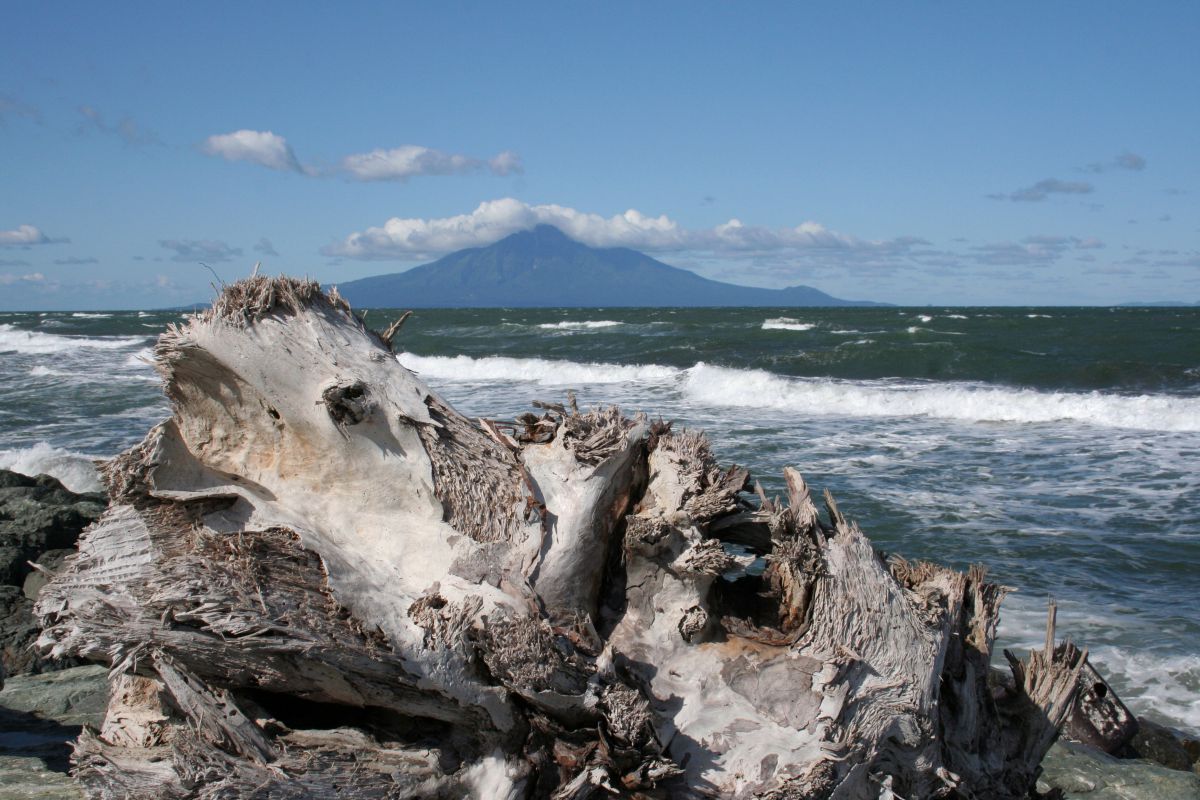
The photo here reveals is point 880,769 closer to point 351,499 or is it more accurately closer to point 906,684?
point 906,684

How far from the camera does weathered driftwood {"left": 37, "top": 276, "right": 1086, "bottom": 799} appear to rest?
9.12ft

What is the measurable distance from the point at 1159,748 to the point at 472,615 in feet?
13.5

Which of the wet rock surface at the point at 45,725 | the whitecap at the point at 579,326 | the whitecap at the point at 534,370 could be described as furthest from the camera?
the whitecap at the point at 579,326

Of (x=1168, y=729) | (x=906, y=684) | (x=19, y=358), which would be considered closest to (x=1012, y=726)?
(x=906, y=684)

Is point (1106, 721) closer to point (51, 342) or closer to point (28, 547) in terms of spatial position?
point (28, 547)

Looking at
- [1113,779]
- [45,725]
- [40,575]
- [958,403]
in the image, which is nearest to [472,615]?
[45,725]

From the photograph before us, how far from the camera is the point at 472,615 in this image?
290 centimetres

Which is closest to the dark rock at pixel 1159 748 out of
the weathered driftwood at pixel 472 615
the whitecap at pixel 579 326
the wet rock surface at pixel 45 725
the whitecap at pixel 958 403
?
the weathered driftwood at pixel 472 615

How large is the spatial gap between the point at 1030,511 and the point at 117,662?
856 centimetres

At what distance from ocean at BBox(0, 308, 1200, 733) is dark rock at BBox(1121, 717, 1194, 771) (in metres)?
0.27

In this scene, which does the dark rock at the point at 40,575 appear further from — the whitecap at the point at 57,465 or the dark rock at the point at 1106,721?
the dark rock at the point at 1106,721

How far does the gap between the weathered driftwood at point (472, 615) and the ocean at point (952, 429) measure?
788 mm

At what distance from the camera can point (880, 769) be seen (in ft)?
9.91

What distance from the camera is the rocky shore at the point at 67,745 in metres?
3.74
